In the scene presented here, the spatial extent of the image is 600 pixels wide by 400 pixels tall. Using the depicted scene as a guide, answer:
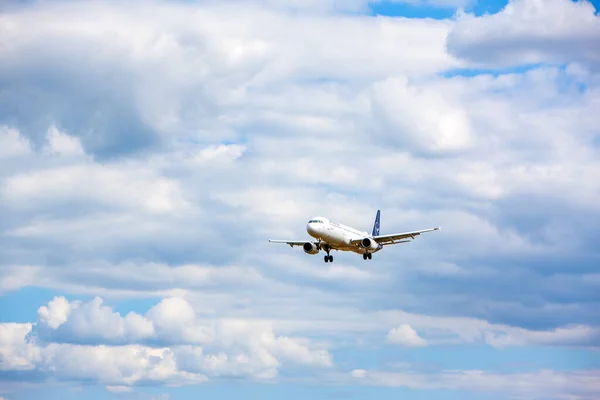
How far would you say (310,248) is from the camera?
16475 cm

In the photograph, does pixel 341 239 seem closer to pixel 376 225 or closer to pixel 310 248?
pixel 310 248

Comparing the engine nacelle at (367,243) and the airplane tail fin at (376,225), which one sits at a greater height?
the airplane tail fin at (376,225)

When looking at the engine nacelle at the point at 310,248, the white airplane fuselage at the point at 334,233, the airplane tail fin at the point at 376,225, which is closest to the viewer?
the white airplane fuselage at the point at 334,233

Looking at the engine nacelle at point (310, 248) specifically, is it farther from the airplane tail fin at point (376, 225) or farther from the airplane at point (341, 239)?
the airplane tail fin at point (376, 225)

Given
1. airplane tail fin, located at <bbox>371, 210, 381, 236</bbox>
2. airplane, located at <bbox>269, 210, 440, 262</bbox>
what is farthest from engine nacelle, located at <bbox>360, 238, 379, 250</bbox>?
airplane tail fin, located at <bbox>371, 210, 381, 236</bbox>

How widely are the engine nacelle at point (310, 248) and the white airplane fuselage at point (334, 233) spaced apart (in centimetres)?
434

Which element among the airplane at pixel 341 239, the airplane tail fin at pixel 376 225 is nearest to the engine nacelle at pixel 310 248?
the airplane at pixel 341 239

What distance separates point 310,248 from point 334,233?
10.2 m

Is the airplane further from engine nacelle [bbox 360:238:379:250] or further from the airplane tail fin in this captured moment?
the airplane tail fin

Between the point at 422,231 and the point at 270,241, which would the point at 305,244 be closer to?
the point at 270,241

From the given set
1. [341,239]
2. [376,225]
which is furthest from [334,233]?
[376,225]

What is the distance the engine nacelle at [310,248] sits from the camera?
539 ft

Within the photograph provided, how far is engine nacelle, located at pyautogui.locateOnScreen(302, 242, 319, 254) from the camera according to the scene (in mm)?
164375

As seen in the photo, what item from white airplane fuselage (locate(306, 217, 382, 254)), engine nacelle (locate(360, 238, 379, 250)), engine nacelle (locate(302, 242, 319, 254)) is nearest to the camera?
white airplane fuselage (locate(306, 217, 382, 254))
